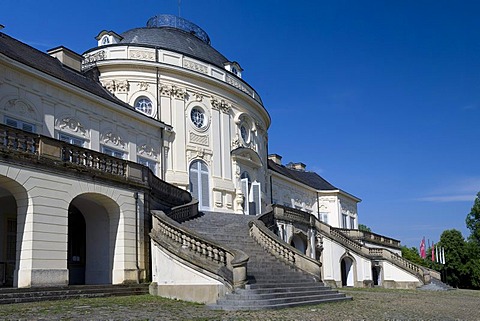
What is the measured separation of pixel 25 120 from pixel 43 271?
820 cm

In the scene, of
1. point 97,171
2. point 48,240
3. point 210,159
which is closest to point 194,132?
point 210,159

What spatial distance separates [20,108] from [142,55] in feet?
34.1

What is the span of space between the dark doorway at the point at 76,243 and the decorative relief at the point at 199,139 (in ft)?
36.4

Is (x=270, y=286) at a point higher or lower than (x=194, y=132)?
lower

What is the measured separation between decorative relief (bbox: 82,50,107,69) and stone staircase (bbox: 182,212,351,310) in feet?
38.2

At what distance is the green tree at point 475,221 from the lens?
195 feet

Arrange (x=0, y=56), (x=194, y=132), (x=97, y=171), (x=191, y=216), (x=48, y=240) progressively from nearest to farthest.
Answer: (x=48, y=240) → (x=97, y=171) → (x=0, y=56) → (x=191, y=216) → (x=194, y=132)

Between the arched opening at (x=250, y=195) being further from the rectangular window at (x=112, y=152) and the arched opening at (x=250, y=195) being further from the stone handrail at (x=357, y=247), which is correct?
the rectangular window at (x=112, y=152)

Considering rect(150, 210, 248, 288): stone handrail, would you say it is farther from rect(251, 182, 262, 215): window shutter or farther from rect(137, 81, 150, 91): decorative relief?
rect(251, 182, 262, 215): window shutter

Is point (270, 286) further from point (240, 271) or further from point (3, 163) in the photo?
point (3, 163)

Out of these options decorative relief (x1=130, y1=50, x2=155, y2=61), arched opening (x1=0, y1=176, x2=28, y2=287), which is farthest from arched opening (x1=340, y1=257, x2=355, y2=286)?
arched opening (x1=0, y1=176, x2=28, y2=287)

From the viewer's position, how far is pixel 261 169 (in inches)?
1400

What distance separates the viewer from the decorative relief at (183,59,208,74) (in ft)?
99.9

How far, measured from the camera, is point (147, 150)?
1073 inches
